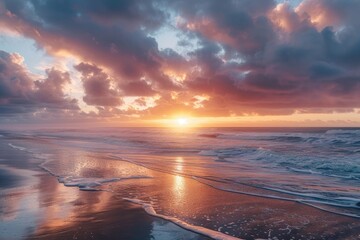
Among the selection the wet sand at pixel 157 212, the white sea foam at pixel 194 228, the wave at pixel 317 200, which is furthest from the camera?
the wave at pixel 317 200

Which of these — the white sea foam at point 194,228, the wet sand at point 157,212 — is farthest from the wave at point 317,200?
the white sea foam at point 194,228

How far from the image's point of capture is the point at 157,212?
9039 millimetres

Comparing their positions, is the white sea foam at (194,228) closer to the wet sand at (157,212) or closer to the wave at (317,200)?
the wet sand at (157,212)

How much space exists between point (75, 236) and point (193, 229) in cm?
276

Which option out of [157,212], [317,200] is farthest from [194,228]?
[317,200]

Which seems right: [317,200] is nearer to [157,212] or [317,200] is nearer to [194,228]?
[194,228]

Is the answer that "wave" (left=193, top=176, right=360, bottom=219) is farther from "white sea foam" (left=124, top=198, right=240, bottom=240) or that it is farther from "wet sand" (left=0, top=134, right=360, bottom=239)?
"white sea foam" (left=124, top=198, right=240, bottom=240)

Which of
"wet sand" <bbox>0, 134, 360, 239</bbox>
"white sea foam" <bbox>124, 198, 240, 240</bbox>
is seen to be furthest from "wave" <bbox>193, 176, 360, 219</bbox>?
"white sea foam" <bbox>124, 198, 240, 240</bbox>

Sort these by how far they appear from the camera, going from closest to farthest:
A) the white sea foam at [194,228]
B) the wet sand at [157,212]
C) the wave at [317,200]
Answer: the white sea foam at [194,228] < the wet sand at [157,212] < the wave at [317,200]

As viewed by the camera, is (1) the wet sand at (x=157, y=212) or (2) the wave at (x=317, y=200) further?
(2) the wave at (x=317, y=200)

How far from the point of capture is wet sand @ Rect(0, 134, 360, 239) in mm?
7277

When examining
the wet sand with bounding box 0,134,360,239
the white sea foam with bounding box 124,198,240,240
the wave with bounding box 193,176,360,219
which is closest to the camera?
the white sea foam with bounding box 124,198,240,240

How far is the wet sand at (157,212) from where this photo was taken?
23.9 ft

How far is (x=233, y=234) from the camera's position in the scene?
23.9 ft
